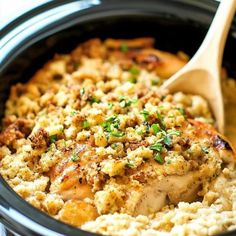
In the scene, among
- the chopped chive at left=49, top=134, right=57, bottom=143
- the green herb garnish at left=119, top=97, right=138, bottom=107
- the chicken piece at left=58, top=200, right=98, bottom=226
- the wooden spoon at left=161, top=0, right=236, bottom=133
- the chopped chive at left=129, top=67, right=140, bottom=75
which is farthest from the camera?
the chopped chive at left=129, top=67, right=140, bottom=75

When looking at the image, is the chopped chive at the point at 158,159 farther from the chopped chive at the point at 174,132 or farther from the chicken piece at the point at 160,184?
the chopped chive at the point at 174,132

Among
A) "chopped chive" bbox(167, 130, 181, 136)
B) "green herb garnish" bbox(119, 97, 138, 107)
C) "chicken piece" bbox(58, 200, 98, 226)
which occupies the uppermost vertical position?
"green herb garnish" bbox(119, 97, 138, 107)

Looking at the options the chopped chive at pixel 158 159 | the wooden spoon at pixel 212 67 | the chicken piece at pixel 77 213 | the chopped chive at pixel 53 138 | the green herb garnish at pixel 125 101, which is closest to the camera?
the chicken piece at pixel 77 213

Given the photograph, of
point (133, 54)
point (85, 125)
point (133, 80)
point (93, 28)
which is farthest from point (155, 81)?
point (85, 125)

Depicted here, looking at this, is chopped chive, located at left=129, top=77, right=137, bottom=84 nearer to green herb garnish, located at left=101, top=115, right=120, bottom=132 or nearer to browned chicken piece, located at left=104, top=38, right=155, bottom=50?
browned chicken piece, located at left=104, top=38, right=155, bottom=50

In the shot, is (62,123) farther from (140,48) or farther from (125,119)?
(140,48)

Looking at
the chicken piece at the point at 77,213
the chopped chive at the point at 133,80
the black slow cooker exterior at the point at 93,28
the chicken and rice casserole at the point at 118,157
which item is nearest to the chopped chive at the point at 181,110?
the chicken and rice casserole at the point at 118,157

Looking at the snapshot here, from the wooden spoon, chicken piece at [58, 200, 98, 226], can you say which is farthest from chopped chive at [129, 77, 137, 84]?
chicken piece at [58, 200, 98, 226]

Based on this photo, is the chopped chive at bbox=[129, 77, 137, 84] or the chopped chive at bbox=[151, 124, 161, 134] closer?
the chopped chive at bbox=[151, 124, 161, 134]

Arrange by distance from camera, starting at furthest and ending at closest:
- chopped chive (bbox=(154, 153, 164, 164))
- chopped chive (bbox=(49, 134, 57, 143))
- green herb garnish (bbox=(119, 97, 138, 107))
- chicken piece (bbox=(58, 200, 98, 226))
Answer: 1. green herb garnish (bbox=(119, 97, 138, 107))
2. chopped chive (bbox=(49, 134, 57, 143))
3. chopped chive (bbox=(154, 153, 164, 164))
4. chicken piece (bbox=(58, 200, 98, 226))
